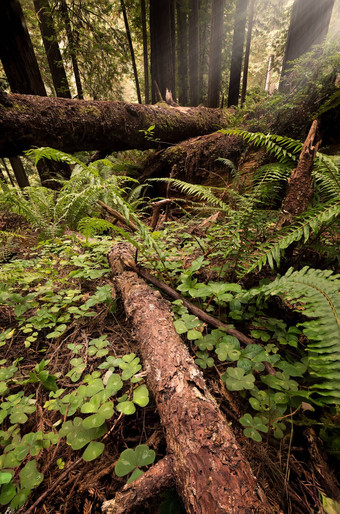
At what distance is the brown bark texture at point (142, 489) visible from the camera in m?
0.65

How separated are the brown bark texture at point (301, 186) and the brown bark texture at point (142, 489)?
58.3 inches

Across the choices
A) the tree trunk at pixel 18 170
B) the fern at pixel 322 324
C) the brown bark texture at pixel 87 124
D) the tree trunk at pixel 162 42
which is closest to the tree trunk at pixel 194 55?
the tree trunk at pixel 162 42

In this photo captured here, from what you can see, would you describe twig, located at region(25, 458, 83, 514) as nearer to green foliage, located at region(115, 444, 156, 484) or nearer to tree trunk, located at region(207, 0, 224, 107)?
green foliage, located at region(115, 444, 156, 484)

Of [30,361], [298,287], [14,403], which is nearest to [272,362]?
[298,287]

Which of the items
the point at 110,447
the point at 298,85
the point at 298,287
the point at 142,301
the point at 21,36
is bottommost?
the point at 110,447

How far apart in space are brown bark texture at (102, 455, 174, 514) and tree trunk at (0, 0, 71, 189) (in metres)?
4.60

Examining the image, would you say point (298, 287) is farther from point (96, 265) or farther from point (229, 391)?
point (96, 265)

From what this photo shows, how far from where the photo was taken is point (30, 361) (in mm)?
1363

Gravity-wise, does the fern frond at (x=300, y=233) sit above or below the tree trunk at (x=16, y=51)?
below

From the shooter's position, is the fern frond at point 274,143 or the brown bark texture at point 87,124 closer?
the fern frond at point 274,143

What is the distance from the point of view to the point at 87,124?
12.1 ft

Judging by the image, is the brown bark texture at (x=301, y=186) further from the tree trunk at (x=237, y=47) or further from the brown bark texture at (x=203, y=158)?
the tree trunk at (x=237, y=47)

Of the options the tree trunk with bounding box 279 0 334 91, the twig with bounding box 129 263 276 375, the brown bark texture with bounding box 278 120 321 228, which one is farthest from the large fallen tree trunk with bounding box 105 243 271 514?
the tree trunk with bounding box 279 0 334 91

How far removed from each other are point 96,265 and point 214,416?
163 cm
